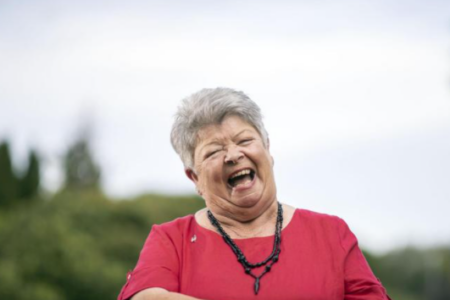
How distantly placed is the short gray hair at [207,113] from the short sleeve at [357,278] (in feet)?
2.02

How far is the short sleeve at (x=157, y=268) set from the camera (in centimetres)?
311

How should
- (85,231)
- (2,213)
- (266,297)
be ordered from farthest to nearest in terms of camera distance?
(85,231), (2,213), (266,297)

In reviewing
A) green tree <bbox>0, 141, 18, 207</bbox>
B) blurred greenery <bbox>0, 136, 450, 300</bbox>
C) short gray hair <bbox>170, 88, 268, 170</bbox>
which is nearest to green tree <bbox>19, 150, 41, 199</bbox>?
blurred greenery <bbox>0, 136, 450, 300</bbox>

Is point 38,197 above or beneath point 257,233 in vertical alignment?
above

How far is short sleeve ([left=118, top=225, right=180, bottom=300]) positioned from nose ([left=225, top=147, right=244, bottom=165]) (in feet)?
1.46

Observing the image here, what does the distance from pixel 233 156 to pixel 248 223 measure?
364mm

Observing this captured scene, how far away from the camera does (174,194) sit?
1759 inches

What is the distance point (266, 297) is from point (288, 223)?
42cm

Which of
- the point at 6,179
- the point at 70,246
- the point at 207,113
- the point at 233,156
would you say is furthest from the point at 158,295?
the point at 6,179

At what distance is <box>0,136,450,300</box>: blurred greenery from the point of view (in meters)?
29.5

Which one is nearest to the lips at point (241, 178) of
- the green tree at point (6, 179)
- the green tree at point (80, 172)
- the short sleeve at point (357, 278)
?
the short sleeve at point (357, 278)

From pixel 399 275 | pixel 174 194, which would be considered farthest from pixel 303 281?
pixel 399 275

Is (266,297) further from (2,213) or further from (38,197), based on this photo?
(38,197)

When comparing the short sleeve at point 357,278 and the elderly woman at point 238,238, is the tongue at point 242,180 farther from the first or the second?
the short sleeve at point 357,278
